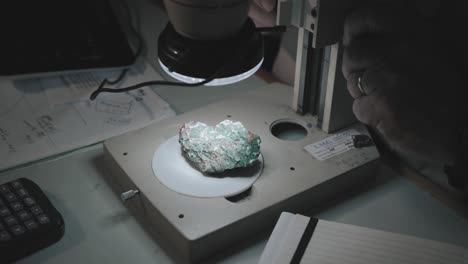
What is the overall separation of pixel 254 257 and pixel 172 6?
36 centimetres

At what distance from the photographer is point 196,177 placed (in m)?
0.82

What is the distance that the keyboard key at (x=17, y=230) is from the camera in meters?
0.75

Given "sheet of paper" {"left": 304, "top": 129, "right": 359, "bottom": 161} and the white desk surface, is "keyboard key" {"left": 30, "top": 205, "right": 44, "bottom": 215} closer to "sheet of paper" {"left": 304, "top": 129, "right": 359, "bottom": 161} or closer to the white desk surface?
the white desk surface

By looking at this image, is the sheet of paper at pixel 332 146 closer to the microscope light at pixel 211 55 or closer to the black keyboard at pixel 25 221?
the microscope light at pixel 211 55

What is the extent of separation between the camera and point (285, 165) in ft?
2.77

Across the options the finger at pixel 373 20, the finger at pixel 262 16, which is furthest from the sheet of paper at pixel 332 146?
the finger at pixel 262 16

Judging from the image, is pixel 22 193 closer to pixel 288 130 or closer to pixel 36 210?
pixel 36 210

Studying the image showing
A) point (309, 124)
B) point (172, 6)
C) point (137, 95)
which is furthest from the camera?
point (137, 95)

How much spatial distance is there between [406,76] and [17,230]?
0.57m

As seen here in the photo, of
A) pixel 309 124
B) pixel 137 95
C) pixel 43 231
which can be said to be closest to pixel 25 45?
pixel 137 95

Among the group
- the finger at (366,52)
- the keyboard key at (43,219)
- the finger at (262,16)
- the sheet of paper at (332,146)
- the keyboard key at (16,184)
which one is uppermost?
the finger at (366,52)

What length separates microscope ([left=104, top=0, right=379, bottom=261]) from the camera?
2.29 feet

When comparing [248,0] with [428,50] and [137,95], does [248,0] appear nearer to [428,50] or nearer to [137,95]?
[428,50]

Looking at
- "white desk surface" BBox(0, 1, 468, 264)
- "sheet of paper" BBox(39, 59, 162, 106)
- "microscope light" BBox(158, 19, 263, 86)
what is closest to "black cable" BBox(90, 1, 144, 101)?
"sheet of paper" BBox(39, 59, 162, 106)
